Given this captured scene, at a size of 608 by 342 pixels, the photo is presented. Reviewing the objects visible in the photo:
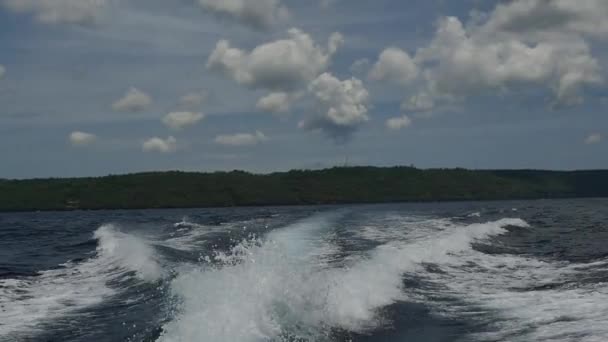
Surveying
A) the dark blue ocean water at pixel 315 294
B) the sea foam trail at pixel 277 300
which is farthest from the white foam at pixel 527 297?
the sea foam trail at pixel 277 300

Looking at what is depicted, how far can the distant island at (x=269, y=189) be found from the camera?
15375cm

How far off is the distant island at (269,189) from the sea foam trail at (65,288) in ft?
400

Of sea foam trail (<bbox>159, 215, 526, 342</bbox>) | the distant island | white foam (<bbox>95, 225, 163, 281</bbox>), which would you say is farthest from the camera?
the distant island

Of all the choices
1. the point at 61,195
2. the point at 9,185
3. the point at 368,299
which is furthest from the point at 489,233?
the point at 9,185

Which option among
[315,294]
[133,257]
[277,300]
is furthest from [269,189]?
[277,300]

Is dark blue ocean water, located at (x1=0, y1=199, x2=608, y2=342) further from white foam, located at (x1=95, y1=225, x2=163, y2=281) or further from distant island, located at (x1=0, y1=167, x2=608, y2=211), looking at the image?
distant island, located at (x1=0, y1=167, x2=608, y2=211)

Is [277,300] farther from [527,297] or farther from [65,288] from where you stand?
[65,288]

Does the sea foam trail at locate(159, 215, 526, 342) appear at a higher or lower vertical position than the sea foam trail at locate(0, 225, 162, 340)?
higher

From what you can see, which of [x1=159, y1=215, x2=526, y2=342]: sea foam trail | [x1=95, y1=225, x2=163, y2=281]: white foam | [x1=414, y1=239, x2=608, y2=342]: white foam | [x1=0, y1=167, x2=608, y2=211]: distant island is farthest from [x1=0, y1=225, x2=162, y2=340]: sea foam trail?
[x1=0, y1=167, x2=608, y2=211]: distant island

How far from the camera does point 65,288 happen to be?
73.8ft

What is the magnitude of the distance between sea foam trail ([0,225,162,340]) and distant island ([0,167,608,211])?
4803 inches

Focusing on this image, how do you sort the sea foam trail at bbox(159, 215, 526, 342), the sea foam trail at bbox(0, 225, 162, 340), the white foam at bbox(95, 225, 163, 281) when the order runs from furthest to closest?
the white foam at bbox(95, 225, 163, 281) → the sea foam trail at bbox(0, 225, 162, 340) → the sea foam trail at bbox(159, 215, 526, 342)

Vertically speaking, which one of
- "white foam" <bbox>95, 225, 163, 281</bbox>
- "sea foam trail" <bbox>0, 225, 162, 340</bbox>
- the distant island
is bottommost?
"sea foam trail" <bbox>0, 225, 162, 340</bbox>

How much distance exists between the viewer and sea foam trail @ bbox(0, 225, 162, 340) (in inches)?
693
